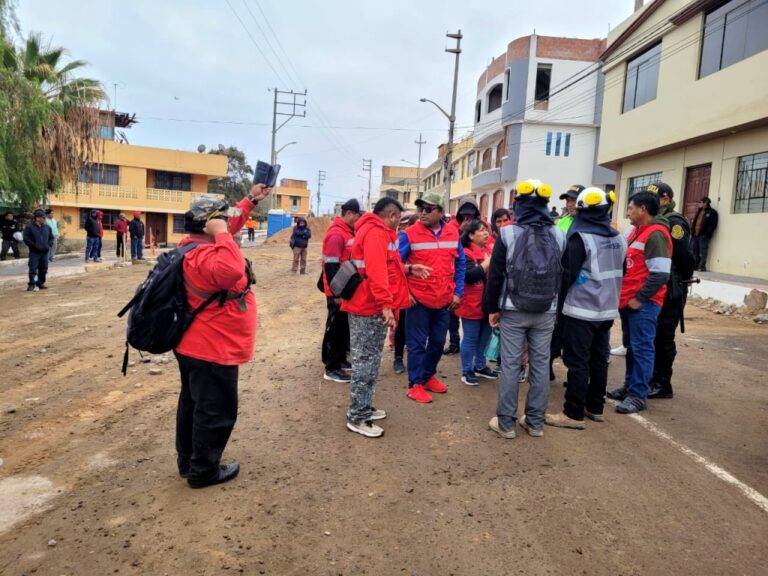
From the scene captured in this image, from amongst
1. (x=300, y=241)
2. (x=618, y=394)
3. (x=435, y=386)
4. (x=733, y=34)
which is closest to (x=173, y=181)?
(x=300, y=241)

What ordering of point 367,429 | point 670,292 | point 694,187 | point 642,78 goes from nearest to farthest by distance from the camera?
point 367,429 → point 670,292 → point 694,187 → point 642,78

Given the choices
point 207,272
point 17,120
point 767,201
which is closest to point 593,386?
point 207,272

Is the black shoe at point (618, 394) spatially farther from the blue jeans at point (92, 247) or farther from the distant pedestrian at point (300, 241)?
the blue jeans at point (92, 247)

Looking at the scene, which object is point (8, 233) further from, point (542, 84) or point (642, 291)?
point (542, 84)

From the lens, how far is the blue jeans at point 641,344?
15.5 ft

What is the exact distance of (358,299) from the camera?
3.97 meters

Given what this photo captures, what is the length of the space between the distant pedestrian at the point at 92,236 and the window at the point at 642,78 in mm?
17797

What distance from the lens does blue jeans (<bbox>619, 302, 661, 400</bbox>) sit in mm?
4715

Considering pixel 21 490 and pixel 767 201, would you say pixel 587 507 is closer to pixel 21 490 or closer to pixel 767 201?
pixel 21 490

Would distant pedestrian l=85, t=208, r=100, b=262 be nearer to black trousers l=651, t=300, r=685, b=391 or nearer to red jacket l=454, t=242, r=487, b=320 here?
red jacket l=454, t=242, r=487, b=320

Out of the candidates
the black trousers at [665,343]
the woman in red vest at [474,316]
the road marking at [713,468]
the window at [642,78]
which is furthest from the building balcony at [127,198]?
the road marking at [713,468]

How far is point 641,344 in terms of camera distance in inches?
187

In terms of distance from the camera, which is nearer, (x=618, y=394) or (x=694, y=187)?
(x=618, y=394)

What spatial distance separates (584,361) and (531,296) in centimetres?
82
